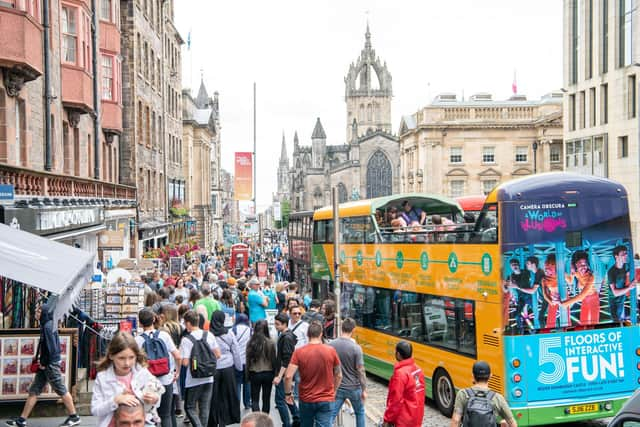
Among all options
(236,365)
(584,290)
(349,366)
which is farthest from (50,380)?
(584,290)

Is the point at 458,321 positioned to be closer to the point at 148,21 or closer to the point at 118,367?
the point at 118,367

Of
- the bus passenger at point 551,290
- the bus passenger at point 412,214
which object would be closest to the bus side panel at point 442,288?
the bus passenger at point 551,290

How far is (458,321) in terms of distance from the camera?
12.5 m

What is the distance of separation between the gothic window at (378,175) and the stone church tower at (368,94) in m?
34.9

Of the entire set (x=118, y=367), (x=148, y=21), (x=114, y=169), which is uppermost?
Result: (x=148, y=21)

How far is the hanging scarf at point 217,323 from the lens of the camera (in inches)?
398

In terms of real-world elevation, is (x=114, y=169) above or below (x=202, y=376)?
above

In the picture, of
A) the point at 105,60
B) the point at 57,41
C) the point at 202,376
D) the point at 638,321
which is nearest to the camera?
the point at 202,376

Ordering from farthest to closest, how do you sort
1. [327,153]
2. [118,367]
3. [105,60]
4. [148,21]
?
[327,153], [148,21], [105,60], [118,367]

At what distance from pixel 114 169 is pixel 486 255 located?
905 inches

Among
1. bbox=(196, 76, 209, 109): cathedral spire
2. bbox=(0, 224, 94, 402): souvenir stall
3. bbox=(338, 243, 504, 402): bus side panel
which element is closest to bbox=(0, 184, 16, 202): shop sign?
bbox=(0, 224, 94, 402): souvenir stall

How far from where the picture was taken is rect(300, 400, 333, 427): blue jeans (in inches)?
344

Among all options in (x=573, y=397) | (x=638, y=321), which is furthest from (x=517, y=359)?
(x=638, y=321)

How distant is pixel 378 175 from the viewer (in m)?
125
